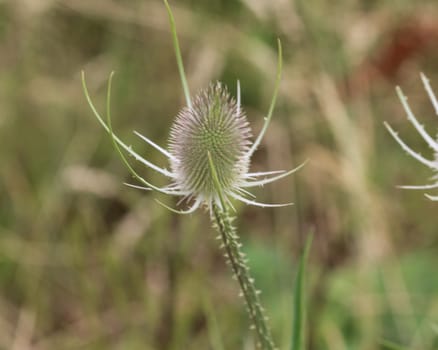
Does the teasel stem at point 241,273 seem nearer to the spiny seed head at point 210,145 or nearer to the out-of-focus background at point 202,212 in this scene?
the spiny seed head at point 210,145

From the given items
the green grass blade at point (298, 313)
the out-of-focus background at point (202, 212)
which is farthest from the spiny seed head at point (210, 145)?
the out-of-focus background at point (202, 212)

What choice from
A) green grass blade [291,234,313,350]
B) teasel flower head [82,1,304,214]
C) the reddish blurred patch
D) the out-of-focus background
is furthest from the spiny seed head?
the reddish blurred patch

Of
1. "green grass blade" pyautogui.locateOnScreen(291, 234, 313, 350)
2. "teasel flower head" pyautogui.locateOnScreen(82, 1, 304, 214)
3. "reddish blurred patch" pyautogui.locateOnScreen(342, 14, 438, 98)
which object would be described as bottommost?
"green grass blade" pyautogui.locateOnScreen(291, 234, 313, 350)

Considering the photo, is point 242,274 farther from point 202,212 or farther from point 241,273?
point 202,212

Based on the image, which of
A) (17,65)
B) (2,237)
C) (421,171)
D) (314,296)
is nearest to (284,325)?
(314,296)

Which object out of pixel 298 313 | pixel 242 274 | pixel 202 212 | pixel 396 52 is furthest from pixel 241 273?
pixel 396 52

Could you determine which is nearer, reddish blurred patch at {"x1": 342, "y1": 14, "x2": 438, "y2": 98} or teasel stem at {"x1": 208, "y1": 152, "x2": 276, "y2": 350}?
teasel stem at {"x1": 208, "y1": 152, "x2": 276, "y2": 350}

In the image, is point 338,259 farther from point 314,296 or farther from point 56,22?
point 56,22

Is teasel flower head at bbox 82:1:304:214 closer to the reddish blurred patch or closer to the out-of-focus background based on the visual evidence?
the out-of-focus background
